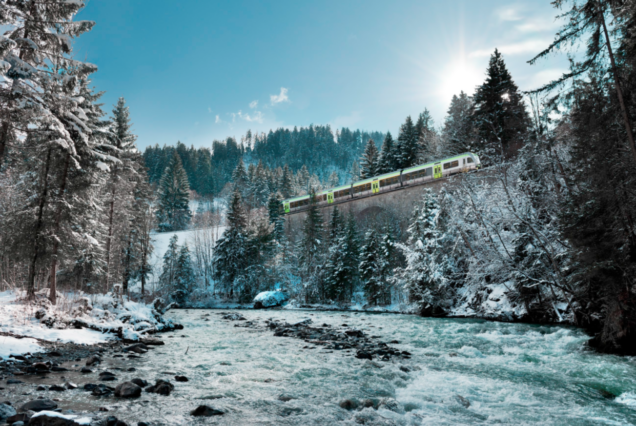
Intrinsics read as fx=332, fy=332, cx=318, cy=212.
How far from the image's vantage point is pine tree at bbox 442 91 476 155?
35469mm

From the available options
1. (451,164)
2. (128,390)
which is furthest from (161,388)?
(451,164)

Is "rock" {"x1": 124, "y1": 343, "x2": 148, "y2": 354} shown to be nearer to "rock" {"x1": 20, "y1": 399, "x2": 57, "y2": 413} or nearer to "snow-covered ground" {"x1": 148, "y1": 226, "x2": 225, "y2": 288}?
"rock" {"x1": 20, "y1": 399, "x2": 57, "y2": 413}

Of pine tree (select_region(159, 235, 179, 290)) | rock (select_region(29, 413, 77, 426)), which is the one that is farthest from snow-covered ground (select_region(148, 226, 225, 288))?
rock (select_region(29, 413, 77, 426))

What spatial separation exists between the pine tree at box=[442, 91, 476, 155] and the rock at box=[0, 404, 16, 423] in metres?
35.3

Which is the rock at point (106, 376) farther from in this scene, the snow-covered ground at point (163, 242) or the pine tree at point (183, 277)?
the snow-covered ground at point (163, 242)

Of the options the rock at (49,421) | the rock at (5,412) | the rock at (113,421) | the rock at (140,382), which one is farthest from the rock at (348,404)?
the rock at (5,412)

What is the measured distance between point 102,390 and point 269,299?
29.6 metres

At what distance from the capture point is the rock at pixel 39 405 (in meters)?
4.23

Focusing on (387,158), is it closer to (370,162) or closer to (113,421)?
(370,162)

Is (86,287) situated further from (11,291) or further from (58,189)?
(58,189)

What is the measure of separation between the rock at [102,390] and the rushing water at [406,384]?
20 cm

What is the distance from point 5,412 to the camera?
3.96 m

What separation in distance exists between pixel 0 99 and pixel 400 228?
35019mm

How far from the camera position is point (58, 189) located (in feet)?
42.7
